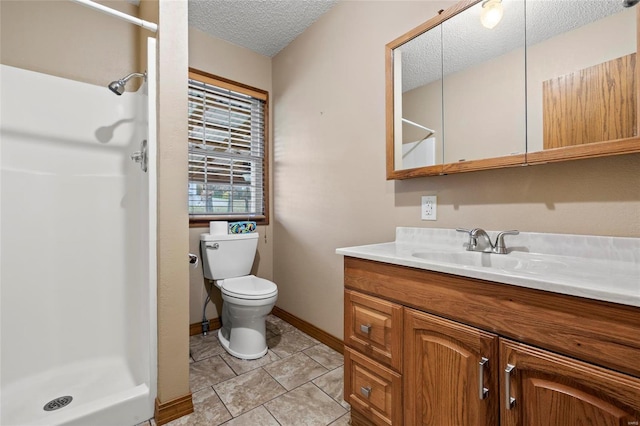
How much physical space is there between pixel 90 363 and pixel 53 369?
16cm

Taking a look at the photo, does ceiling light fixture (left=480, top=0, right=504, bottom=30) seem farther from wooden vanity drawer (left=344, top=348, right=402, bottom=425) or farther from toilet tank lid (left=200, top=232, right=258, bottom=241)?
toilet tank lid (left=200, top=232, right=258, bottom=241)

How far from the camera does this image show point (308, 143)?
88.4 inches

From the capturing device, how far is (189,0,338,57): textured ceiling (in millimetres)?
1960

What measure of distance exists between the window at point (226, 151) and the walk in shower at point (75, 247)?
0.52 meters

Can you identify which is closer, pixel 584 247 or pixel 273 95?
pixel 584 247

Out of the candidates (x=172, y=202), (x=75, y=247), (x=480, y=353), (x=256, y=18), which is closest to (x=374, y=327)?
(x=480, y=353)

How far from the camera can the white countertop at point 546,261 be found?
2.22 feet

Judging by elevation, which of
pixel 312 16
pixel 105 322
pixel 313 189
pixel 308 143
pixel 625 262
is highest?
pixel 312 16

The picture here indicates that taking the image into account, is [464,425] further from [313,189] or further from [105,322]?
[105,322]

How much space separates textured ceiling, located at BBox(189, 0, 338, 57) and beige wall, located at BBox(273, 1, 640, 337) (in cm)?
10

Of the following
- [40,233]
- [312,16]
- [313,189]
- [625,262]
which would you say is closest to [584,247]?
[625,262]

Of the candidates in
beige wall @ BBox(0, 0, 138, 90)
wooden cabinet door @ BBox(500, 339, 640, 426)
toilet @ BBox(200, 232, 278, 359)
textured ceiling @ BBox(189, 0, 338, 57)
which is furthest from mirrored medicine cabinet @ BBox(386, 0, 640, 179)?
beige wall @ BBox(0, 0, 138, 90)

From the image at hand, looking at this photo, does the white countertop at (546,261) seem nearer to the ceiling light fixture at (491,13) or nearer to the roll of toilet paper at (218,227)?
the ceiling light fixture at (491,13)

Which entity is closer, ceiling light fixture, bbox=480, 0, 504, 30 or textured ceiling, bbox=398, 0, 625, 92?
textured ceiling, bbox=398, 0, 625, 92
